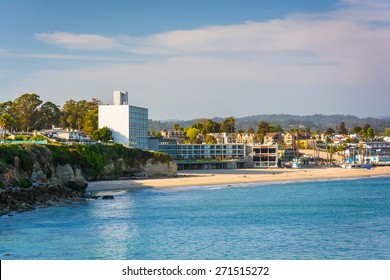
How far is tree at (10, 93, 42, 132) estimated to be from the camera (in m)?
137

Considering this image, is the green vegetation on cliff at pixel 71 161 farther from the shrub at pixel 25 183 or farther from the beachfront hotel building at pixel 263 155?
the beachfront hotel building at pixel 263 155

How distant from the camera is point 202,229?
4400cm

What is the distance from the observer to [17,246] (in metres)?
35.9

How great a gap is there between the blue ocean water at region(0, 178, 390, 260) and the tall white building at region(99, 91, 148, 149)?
54179 mm

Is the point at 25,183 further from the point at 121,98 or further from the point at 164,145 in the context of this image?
the point at 164,145

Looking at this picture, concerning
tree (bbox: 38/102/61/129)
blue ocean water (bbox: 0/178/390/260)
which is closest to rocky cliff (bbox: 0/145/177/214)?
blue ocean water (bbox: 0/178/390/260)

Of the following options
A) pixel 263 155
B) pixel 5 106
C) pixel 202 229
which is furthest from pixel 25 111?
pixel 202 229

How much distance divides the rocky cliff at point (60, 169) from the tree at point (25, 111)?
46.9m

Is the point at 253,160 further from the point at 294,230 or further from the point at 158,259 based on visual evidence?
the point at 158,259

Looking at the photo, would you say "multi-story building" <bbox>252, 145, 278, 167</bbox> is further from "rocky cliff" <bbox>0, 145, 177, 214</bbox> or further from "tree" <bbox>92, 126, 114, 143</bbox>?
"rocky cliff" <bbox>0, 145, 177, 214</bbox>

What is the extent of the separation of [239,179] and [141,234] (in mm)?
59360

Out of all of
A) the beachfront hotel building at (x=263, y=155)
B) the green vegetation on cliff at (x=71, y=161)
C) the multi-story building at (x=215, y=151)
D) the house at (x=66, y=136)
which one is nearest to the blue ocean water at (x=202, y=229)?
the green vegetation on cliff at (x=71, y=161)

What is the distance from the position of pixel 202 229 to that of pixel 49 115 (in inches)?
4214
